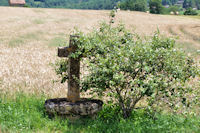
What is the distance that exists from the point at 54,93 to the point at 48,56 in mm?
8765

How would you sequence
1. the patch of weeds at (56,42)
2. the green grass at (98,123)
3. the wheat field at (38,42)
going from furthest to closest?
the patch of weeds at (56,42) < the wheat field at (38,42) < the green grass at (98,123)

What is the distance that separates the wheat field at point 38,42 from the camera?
36.1 ft

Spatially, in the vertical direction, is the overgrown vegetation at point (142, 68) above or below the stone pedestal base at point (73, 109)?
above

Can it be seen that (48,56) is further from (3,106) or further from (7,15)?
(7,15)

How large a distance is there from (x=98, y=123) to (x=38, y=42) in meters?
19.5

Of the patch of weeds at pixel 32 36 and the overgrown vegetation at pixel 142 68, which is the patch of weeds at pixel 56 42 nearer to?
the patch of weeds at pixel 32 36

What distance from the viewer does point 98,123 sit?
770 centimetres

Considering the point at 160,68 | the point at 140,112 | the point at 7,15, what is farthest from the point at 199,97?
the point at 7,15

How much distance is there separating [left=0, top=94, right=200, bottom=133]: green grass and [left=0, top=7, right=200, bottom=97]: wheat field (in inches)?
51.5

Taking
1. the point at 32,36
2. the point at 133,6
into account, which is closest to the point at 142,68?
the point at 32,36

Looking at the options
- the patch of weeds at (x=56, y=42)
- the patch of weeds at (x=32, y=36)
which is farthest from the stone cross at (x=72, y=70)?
the patch of weeds at (x=32, y=36)

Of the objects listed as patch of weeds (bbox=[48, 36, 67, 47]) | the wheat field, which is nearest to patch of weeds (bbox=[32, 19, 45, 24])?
the wheat field

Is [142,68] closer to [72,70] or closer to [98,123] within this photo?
[98,123]

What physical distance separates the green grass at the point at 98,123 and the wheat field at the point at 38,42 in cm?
131
